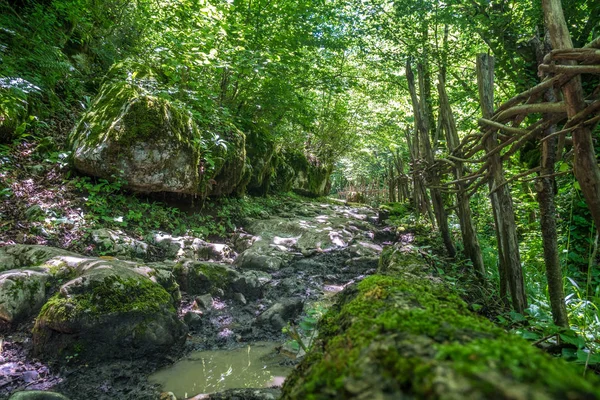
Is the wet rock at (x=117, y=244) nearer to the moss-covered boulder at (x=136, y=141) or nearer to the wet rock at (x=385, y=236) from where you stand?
the moss-covered boulder at (x=136, y=141)

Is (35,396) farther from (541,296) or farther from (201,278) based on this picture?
(541,296)

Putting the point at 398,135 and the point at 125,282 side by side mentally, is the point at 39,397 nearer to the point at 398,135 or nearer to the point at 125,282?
the point at 125,282

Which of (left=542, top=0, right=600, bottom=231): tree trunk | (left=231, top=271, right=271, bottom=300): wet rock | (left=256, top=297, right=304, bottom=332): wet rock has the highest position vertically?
(left=542, top=0, right=600, bottom=231): tree trunk

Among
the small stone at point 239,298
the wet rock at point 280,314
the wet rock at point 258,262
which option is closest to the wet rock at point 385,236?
the wet rock at point 258,262

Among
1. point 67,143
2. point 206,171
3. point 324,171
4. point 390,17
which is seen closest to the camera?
point 67,143

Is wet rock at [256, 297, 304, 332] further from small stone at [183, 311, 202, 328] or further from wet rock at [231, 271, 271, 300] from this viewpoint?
small stone at [183, 311, 202, 328]

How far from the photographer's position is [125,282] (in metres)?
2.98

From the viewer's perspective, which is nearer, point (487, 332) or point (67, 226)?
point (487, 332)

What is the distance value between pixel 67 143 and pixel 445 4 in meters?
7.65

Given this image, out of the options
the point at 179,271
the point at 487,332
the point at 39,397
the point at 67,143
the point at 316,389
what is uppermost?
the point at 67,143

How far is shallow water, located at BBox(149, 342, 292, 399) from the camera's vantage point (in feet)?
7.89

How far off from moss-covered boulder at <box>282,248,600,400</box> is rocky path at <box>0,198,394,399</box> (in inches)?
50.6

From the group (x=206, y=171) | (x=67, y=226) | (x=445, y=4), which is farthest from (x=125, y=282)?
(x=445, y=4)

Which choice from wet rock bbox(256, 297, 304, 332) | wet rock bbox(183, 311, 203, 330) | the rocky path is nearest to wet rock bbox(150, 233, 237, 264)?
the rocky path
